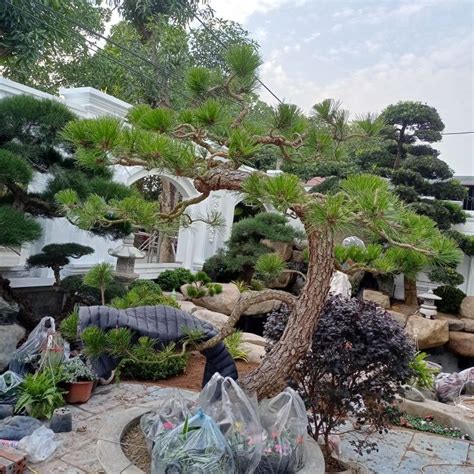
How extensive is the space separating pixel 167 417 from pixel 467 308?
286 inches

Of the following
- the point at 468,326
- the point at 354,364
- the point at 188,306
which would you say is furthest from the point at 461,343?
the point at 354,364

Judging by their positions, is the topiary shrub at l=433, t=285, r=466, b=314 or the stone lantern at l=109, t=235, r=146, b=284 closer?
the stone lantern at l=109, t=235, r=146, b=284

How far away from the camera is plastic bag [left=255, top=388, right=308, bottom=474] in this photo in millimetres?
1581

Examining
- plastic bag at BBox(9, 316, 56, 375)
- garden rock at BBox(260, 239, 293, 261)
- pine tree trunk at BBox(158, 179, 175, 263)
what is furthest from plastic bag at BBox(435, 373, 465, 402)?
pine tree trunk at BBox(158, 179, 175, 263)

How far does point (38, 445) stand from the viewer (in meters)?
2.29

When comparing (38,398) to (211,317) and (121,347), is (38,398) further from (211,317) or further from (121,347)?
(211,317)

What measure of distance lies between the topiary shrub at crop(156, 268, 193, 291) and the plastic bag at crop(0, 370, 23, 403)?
353cm

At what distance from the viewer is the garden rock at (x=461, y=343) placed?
6836mm

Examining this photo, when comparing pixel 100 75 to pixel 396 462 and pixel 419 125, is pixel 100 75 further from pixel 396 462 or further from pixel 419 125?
pixel 396 462

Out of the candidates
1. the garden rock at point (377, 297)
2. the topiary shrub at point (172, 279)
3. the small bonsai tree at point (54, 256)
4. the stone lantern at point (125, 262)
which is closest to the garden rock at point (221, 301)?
the topiary shrub at point (172, 279)

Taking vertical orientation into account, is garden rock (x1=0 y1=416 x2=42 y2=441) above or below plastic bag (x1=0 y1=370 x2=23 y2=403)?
below

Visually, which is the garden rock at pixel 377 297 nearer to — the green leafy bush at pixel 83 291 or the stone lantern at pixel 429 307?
the stone lantern at pixel 429 307

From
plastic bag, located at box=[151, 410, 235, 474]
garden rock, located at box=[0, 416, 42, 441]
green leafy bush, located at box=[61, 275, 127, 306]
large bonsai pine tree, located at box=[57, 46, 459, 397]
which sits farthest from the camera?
green leafy bush, located at box=[61, 275, 127, 306]

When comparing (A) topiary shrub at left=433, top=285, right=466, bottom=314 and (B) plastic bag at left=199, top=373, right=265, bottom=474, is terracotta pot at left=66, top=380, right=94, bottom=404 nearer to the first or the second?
(B) plastic bag at left=199, top=373, right=265, bottom=474
